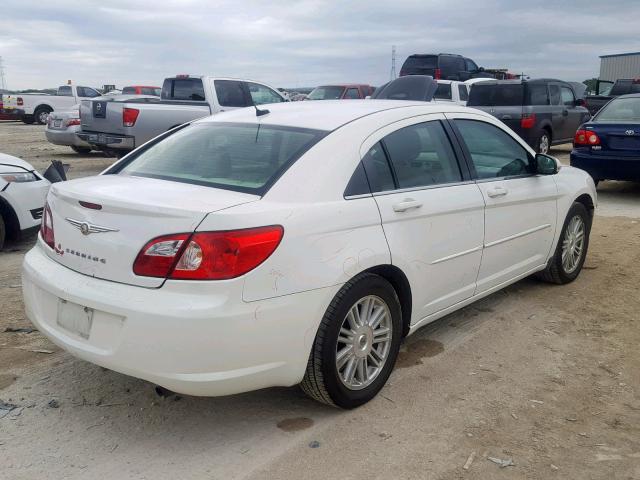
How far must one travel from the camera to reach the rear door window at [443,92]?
15.6 meters

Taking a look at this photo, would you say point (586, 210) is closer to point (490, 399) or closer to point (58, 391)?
point (490, 399)

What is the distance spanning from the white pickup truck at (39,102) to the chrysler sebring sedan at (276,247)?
26800 millimetres

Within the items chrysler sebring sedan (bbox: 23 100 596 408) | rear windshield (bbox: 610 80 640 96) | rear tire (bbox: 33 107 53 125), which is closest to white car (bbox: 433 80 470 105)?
rear windshield (bbox: 610 80 640 96)

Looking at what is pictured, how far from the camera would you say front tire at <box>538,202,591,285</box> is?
530 cm

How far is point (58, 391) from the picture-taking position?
3613 mm

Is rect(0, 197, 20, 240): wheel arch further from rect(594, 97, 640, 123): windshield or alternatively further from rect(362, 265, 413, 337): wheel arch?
rect(594, 97, 640, 123): windshield

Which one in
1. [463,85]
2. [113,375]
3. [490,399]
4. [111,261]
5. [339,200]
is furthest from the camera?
[463,85]

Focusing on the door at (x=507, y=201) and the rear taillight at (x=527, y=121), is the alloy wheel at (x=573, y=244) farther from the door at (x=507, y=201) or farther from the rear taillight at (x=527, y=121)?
the rear taillight at (x=527, y=121)

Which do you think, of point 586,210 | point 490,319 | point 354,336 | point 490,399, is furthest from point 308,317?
point 586,210

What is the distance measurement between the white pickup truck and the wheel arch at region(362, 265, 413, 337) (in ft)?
90.2

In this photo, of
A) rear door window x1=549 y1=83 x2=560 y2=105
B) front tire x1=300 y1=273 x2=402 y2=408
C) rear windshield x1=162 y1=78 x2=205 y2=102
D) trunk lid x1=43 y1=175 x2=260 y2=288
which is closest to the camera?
trunk lid x1=43 y1=175 x2=260 y2=288

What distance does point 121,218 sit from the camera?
2955mm

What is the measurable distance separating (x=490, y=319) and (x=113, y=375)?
2.65m

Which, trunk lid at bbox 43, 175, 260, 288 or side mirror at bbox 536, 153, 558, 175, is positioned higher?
side mirror at bbox 536, 153, 558, 175
